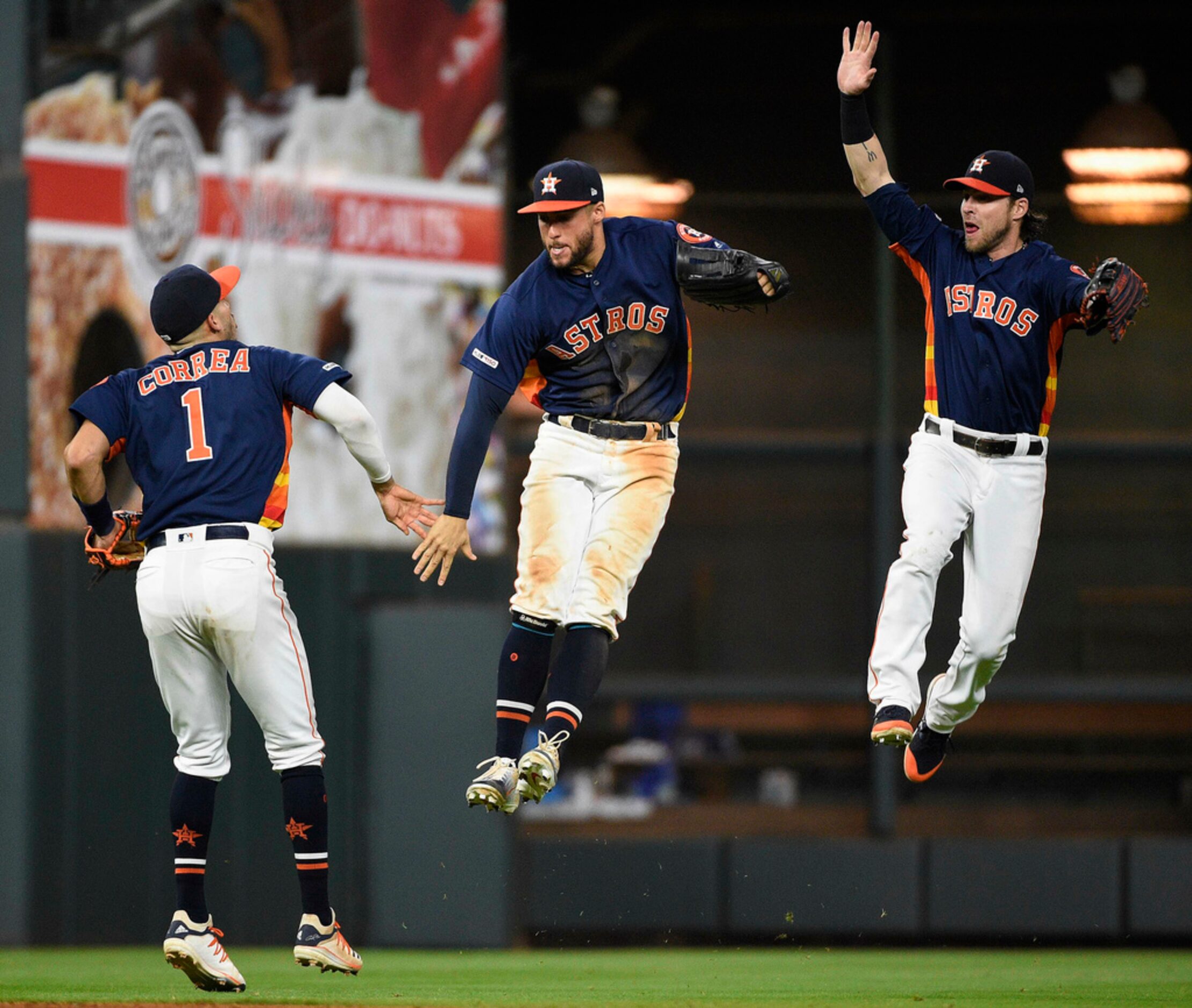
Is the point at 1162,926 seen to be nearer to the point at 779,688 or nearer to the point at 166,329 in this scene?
the point at 779,688

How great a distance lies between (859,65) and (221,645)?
127 inches

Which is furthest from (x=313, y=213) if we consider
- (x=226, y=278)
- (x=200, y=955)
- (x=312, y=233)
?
(x=200, y=955)

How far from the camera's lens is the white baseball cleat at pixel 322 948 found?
642cm

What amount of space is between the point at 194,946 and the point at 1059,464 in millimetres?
8538

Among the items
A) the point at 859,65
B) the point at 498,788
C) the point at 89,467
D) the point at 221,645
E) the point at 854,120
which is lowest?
the point at 498,788

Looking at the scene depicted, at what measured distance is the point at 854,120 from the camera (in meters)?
7.11

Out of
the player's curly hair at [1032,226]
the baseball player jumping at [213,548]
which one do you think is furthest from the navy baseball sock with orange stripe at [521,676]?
the player's curly hair at [1032,226]

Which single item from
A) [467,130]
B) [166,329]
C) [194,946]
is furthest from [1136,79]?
[194,946]

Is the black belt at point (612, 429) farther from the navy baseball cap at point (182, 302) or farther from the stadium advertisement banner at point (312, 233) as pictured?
the stadium advertisement banner at point (312, 233)

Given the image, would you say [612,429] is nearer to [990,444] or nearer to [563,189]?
[563,189]

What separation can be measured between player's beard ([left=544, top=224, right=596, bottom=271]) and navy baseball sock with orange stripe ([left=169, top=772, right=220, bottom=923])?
7.52ft

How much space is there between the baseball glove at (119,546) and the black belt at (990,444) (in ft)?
10.3

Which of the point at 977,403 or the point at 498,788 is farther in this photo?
the point at 977,403

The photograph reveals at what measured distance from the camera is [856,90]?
7043 millimetres
